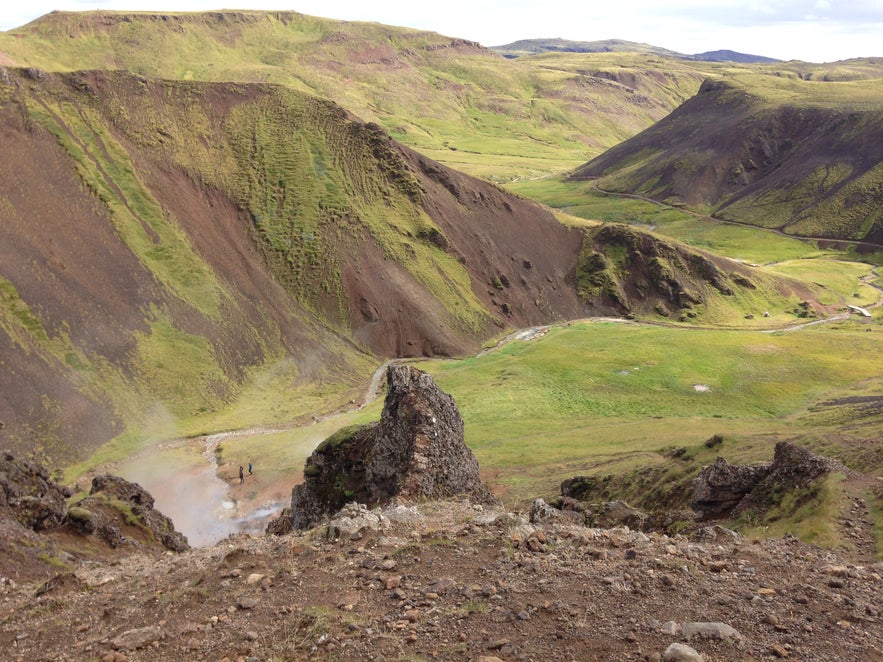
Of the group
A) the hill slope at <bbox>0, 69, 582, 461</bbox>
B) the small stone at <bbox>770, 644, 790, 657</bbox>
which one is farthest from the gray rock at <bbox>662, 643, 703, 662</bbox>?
the hill slope at <bbox>0, 69, 582, 461</bbox>

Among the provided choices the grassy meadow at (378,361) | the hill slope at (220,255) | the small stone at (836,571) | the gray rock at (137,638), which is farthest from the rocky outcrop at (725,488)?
the hill slope at (220,255)

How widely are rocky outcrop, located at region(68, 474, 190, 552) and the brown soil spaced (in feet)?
33.4

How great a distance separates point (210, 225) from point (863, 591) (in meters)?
86.2

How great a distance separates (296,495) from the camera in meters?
32.3

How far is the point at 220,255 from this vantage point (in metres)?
85.8

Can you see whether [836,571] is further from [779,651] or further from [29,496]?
[29,496]

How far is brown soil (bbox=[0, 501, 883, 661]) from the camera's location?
13.5m

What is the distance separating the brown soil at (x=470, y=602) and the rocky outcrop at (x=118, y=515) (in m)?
10.2

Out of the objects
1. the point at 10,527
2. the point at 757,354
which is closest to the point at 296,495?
the point at 10,527

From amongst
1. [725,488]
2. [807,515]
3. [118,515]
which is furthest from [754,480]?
[118,515]

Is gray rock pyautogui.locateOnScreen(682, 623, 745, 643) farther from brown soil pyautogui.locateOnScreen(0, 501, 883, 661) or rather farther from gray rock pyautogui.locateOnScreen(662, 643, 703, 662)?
gray rock pyautogui.locateOnScreen(662, 643, 703, 662)

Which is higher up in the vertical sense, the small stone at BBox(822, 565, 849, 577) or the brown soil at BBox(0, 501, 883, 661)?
the brown soil at BBox(0, 501, 883, 661)

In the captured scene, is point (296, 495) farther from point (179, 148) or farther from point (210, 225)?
point (179, 148)

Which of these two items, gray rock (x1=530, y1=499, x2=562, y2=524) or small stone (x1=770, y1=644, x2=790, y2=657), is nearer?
small stone (x1=770, y1=644, x2=790, y2=657)
